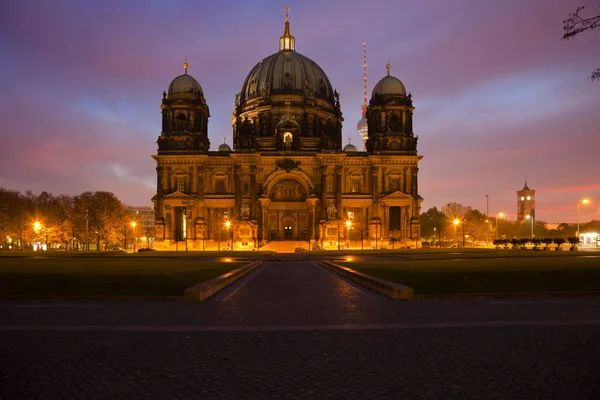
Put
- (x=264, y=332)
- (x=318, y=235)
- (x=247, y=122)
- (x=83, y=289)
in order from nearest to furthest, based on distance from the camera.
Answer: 1. (x=264, y=332)
2. (x=83, y=289)
3. (x=318, y=235)
4. (x=247, y=122)

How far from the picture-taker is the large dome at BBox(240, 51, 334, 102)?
10506 cm

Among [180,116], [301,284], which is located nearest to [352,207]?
[180,116]

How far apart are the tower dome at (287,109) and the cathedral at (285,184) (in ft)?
2.86

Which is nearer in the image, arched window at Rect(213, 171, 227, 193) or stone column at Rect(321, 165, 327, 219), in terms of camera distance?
stone column at Rect(321, 165, 327, 219)

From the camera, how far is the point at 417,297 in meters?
18.7

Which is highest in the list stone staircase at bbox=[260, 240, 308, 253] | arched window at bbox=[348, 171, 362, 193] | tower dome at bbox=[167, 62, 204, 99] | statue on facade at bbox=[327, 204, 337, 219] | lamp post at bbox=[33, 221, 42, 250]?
tower dome at bbox=[167, 62, 204, 99]

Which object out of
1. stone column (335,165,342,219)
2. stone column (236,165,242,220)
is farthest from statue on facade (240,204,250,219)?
stone column (335,165,342,219)

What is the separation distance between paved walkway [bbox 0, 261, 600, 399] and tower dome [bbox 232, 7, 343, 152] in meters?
78.6

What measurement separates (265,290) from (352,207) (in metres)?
69.7

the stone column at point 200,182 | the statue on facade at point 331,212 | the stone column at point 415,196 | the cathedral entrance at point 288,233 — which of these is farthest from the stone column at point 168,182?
the stone column at point 415,196

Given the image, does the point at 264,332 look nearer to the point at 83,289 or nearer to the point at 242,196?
the point at 83,289

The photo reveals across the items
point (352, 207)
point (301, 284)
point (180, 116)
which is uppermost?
point (180, 116)

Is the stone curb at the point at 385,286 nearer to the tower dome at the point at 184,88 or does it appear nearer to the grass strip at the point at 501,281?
the grass strip at the point at 501,281

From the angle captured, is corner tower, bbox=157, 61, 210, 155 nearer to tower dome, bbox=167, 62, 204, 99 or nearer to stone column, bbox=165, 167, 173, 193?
tower dome, bbox=167, 62, 204, 99
